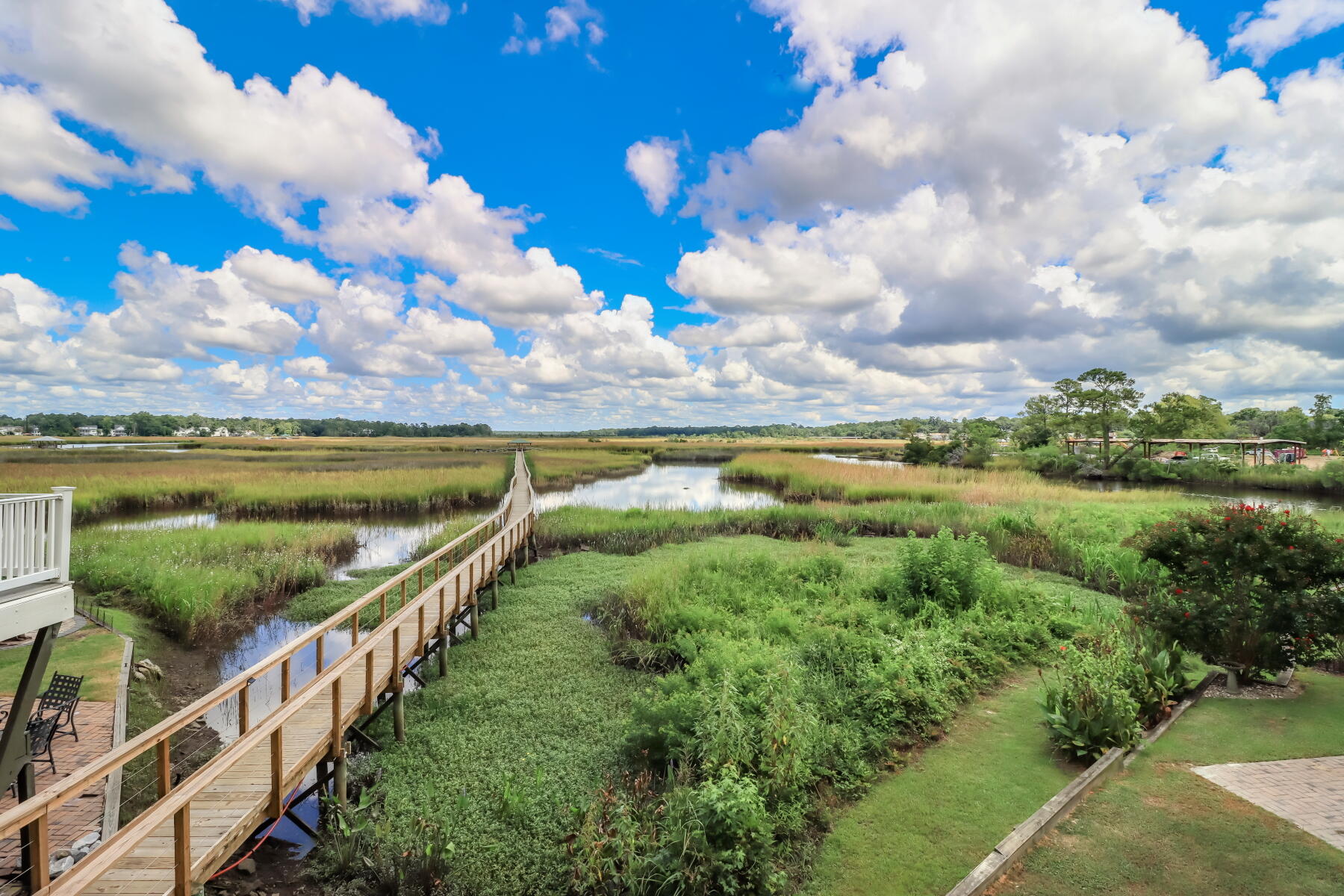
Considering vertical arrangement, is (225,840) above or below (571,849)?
above

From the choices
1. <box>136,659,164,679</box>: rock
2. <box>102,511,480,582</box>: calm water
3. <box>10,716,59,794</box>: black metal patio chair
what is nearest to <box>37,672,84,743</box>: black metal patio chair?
<box>10,716,59,794</box>: black metal patio chair

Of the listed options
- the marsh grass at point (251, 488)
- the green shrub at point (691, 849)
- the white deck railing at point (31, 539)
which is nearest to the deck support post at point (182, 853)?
the green shrub at point (691, 849)

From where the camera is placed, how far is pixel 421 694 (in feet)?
30.1

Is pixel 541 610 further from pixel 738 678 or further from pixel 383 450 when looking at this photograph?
pixel 383 450

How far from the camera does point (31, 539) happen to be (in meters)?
5.81

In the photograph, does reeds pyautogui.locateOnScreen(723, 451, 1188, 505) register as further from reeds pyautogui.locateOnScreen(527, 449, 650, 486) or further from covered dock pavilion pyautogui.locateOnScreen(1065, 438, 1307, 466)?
covered dock pavilion pyautogui.locateOnScreen(1065, 438, 1307, 466)

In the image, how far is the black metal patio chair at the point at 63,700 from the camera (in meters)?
7.20

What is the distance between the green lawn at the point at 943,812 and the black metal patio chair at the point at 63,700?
8.73m

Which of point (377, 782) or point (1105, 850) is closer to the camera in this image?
point (1105, 850)

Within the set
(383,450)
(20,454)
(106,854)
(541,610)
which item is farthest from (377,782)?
(383,450)

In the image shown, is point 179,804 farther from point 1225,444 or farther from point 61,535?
point 1225,444

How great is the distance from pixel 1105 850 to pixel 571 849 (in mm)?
4290

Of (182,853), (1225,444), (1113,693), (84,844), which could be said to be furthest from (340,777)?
(1225,444)

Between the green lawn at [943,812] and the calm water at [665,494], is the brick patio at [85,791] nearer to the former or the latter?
the green lawn at [943,812]
